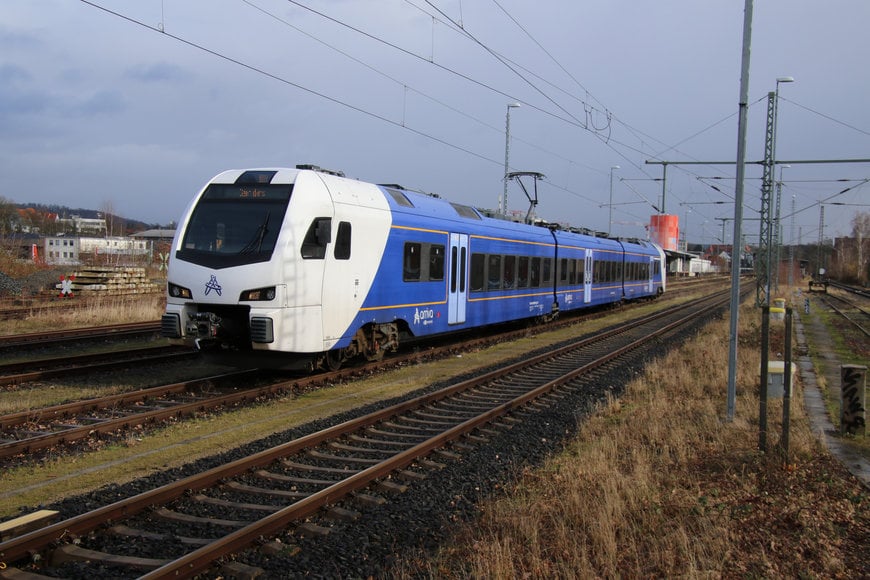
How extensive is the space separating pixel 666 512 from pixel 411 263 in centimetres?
815

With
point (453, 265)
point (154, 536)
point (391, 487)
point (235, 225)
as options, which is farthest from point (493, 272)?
point (154, 536)

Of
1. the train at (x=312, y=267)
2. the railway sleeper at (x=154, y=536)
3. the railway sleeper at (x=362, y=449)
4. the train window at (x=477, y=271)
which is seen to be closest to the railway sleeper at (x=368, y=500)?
the railway sleeper at (x=362, y=449)

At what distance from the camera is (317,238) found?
10.1m

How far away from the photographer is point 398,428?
27.0 ft

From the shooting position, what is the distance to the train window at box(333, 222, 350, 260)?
10.6 metres

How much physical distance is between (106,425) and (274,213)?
3864 mm

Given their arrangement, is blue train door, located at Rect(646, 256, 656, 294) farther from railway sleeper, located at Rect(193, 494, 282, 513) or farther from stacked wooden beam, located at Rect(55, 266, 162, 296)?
railway sleeper, located at Rect(193, 494, 282, 513)

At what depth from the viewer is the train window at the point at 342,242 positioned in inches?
416

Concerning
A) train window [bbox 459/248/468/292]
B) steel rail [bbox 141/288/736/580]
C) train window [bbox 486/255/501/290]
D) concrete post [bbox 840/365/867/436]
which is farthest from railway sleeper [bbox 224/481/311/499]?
train window [bbox 486/255/501/290]

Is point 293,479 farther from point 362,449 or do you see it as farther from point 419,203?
point 419,203

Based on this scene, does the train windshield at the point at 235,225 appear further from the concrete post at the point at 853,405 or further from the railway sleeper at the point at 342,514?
the concrete post at the point at 853,405

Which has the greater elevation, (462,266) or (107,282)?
(462,266)

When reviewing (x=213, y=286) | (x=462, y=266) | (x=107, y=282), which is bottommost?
(x=107, y=282)

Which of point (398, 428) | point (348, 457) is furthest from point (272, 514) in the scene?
point (398, 428)
